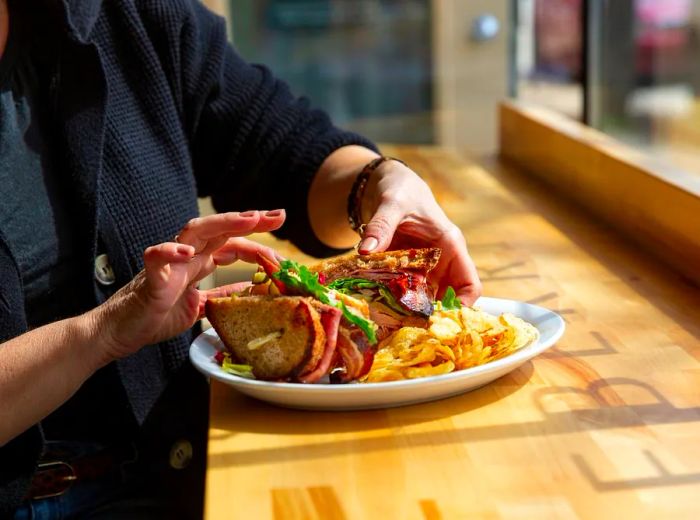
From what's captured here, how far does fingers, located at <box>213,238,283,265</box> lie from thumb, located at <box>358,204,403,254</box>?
3.9 inches

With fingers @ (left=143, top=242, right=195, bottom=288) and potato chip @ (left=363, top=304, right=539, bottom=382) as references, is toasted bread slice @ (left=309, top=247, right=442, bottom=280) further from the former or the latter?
fingers @ (left=143, top=242, right=195, bottom=288)

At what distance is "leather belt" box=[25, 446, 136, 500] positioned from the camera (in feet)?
4.31

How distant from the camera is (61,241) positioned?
1389 millimetres

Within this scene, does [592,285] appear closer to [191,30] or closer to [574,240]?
[574,240]

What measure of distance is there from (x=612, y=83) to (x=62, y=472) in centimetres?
186

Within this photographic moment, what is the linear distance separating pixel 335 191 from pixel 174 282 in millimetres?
645

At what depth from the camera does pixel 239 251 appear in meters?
1.15

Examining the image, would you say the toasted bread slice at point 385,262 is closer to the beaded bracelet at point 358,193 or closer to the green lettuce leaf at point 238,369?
the green lettuce leaf at point 238,369

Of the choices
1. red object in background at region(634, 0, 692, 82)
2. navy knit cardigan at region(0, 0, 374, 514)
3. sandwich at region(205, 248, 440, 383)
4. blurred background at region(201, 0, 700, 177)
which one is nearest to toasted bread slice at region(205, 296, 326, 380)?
sandwich at region(205, 248, 440, 383)

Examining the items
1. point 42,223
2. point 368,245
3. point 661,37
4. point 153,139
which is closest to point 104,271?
point 42,223

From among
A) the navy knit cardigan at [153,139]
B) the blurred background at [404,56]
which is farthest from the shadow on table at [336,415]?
the blurred background at [404,56]

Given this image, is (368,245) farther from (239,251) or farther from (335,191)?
(335,191)

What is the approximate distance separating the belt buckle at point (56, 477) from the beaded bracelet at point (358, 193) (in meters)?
0.53

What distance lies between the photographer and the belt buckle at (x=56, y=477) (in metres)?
1.32
